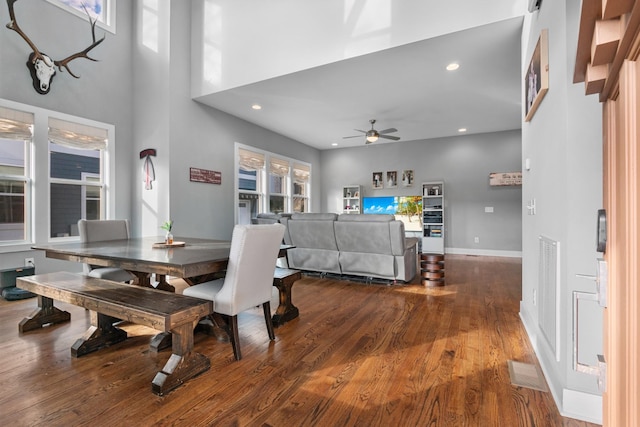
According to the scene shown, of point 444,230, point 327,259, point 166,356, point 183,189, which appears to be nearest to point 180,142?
point 183,189

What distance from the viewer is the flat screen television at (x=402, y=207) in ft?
25.8

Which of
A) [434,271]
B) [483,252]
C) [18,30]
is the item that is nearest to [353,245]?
[434,271]

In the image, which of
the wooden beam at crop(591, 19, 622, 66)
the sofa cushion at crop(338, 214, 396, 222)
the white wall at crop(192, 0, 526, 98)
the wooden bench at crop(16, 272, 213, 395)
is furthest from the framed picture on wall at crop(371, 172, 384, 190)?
the wooden beam at crop(591, 19, 622, 66)

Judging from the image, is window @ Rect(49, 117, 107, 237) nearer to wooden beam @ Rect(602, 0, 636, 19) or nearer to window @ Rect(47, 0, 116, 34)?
window @ Rect(47, 0, 116, 34)

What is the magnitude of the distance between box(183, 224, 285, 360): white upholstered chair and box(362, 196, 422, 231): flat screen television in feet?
19.6

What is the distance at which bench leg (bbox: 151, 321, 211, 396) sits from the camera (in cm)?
174

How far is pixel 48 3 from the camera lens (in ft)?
13.3

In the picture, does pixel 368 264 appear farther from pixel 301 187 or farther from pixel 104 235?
pixel 301 187

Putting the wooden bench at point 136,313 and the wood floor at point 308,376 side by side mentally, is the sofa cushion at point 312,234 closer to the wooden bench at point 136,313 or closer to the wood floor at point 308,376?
the wood floor at point 308,376

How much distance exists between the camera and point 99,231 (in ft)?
10.9

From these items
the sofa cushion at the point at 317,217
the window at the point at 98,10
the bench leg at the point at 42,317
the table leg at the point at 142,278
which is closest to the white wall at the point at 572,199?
the sofa cushion at the point at 317,217

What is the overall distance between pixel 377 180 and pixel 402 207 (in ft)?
3.47

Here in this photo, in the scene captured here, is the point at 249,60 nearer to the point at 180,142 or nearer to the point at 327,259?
the point at 180,142

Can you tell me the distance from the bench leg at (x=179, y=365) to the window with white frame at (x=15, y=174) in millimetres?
3634
